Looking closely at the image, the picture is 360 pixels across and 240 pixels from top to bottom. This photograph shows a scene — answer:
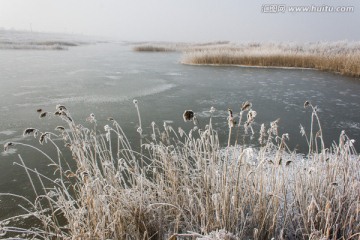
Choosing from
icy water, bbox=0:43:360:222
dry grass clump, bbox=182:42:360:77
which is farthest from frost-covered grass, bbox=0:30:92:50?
dry grass clump, bbox=182:42:360:77

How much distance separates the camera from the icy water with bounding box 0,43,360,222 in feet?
16.9

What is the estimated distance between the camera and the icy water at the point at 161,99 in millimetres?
5137

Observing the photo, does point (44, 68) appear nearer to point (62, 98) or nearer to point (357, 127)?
point (62, 98)

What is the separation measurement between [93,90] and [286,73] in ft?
29.4

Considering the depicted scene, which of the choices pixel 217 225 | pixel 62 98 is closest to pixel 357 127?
pixel 217 225

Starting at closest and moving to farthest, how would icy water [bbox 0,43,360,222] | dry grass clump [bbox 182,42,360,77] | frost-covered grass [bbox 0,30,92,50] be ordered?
icy water [bbox 0,43,360,222] → dry grass clump [bbox 182,42,360,77] → frost-covered grass [bbox 0,30,92,50]

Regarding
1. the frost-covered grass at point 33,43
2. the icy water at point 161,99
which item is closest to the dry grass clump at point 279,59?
the icy water at point 161,99

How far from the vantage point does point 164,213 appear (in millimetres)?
2352

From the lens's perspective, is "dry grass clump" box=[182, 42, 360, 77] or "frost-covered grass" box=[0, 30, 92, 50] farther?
"frost-covered grass" box=[0, 30, 92, 50]

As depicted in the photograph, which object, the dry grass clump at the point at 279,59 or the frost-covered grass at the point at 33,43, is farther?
the frost-covered grass at the point at 33,43

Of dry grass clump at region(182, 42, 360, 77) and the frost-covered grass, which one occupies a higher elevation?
the frost-covered grass

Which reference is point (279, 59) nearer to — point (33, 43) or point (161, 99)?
point (161, 99)

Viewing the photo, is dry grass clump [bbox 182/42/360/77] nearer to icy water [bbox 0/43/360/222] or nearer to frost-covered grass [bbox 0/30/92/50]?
icy water [bbox 0/43/360/222]

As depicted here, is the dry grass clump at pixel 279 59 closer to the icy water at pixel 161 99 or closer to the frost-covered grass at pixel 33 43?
the icy water at pixel 161 99
